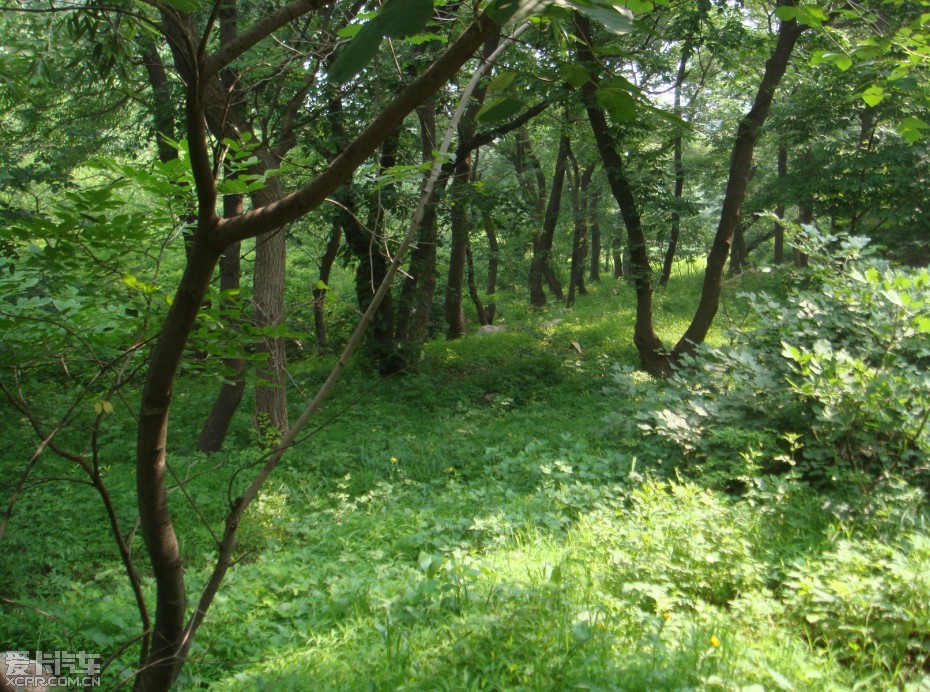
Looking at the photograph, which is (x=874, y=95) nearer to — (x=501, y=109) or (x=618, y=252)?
(x=501, y=109)

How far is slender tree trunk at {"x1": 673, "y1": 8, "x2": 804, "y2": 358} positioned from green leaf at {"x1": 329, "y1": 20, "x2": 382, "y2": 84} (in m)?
8.47

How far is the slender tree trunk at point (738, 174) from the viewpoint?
848 centimetres

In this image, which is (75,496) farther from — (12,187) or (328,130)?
(328,130)

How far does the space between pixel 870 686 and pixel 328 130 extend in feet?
27.3

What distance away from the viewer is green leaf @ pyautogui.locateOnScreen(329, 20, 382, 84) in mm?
743

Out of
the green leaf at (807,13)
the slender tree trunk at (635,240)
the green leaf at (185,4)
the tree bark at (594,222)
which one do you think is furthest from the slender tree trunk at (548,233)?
the green leaf at (185,4)

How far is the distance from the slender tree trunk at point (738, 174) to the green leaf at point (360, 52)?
27.8ft

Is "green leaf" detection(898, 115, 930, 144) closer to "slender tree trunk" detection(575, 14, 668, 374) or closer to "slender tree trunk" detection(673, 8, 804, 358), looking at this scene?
"slender tree trunk" detection(673, 8, 804, 358)

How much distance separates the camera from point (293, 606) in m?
3.28

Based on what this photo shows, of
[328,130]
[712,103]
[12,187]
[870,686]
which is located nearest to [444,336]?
[328,130]

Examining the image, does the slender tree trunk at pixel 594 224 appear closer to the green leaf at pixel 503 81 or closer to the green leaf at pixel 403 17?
the green leaf at pixel 503 81

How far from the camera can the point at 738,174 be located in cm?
915

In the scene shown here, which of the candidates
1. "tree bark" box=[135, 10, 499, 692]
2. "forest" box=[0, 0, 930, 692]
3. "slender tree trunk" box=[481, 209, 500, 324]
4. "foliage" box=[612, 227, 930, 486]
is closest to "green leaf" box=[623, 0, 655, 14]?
"forest" box=[0, 0, 930, 692]

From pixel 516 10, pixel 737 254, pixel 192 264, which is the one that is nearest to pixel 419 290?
pixel 192 264
